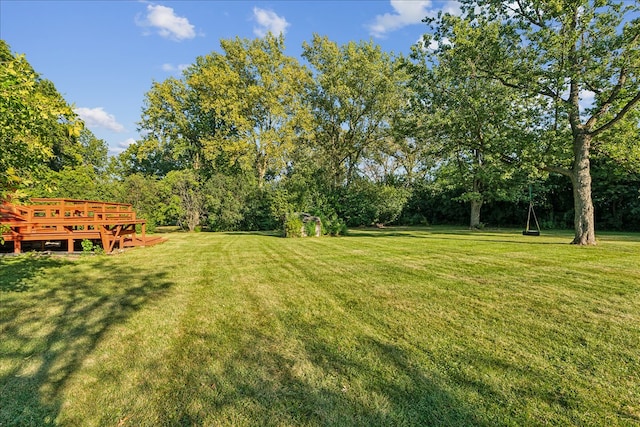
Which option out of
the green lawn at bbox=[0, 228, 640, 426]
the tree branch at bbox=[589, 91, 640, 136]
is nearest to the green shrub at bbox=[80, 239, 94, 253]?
the green lawn at bbox=[0, 228, 640, 426]

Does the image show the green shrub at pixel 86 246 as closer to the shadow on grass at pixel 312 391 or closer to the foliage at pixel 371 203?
the shadow on grass at pixel 312 391

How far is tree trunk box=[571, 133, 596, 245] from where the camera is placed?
32.8ft

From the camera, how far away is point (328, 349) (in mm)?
3105

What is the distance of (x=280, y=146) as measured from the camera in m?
25.7

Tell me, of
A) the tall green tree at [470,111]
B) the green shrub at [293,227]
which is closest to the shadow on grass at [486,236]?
the tall green tree at [470,111]

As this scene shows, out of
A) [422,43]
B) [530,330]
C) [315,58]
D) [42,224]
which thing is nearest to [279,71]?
[315,58]

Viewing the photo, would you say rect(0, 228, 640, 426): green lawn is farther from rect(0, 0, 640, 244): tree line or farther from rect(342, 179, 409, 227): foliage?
rect(342, 179, 409, 227): foliage

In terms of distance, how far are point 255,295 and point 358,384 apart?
277 cm

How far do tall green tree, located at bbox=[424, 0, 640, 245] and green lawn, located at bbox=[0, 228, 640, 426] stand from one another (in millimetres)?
6068

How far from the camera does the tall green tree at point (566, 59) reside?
9055 millimetres

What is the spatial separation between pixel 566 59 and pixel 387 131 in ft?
51.9

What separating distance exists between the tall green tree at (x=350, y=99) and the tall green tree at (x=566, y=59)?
459 inches

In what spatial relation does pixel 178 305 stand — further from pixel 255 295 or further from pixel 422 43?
pixel 422 43

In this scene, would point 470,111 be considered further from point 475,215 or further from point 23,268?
point 23,268
